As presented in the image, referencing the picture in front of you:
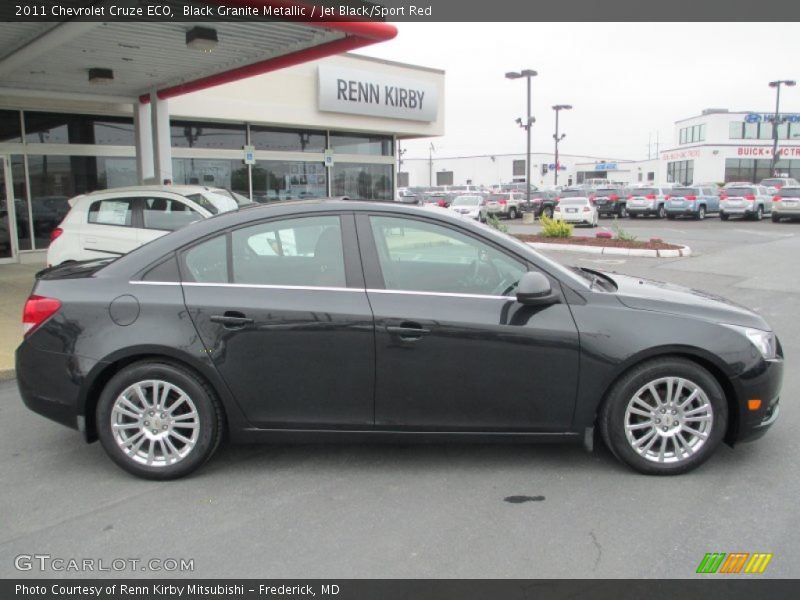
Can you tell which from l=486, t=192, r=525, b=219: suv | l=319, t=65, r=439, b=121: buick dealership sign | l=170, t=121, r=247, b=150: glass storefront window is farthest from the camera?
l=486, t=192, r=525, b=219: suv

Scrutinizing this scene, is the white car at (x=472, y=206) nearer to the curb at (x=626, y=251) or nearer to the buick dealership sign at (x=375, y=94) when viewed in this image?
the buick dealership sign at (x=375, y=94)

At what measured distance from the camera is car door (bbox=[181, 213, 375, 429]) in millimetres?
3816

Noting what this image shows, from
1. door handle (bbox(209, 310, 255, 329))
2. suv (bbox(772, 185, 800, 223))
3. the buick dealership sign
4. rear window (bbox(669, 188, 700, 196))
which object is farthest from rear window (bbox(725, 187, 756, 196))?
door handle (bbox(209, 310, 255, 329))

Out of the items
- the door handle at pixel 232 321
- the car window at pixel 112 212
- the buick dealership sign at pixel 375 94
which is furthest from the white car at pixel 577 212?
the door handle at pixel 232 321

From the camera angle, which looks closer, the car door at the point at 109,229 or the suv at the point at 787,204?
the car door at the point at 109,229

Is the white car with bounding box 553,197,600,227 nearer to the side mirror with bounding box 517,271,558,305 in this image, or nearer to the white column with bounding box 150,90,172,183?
the white column with bounding box 150,90,172,183

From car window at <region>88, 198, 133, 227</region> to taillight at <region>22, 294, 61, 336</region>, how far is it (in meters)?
5.56

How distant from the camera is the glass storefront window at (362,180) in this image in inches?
742

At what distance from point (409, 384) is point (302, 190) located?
48.7 feet

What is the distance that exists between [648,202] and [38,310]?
33510mm

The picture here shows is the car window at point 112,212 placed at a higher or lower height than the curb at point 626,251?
higher

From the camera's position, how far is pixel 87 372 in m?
3.86

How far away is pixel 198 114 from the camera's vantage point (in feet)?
49.0
